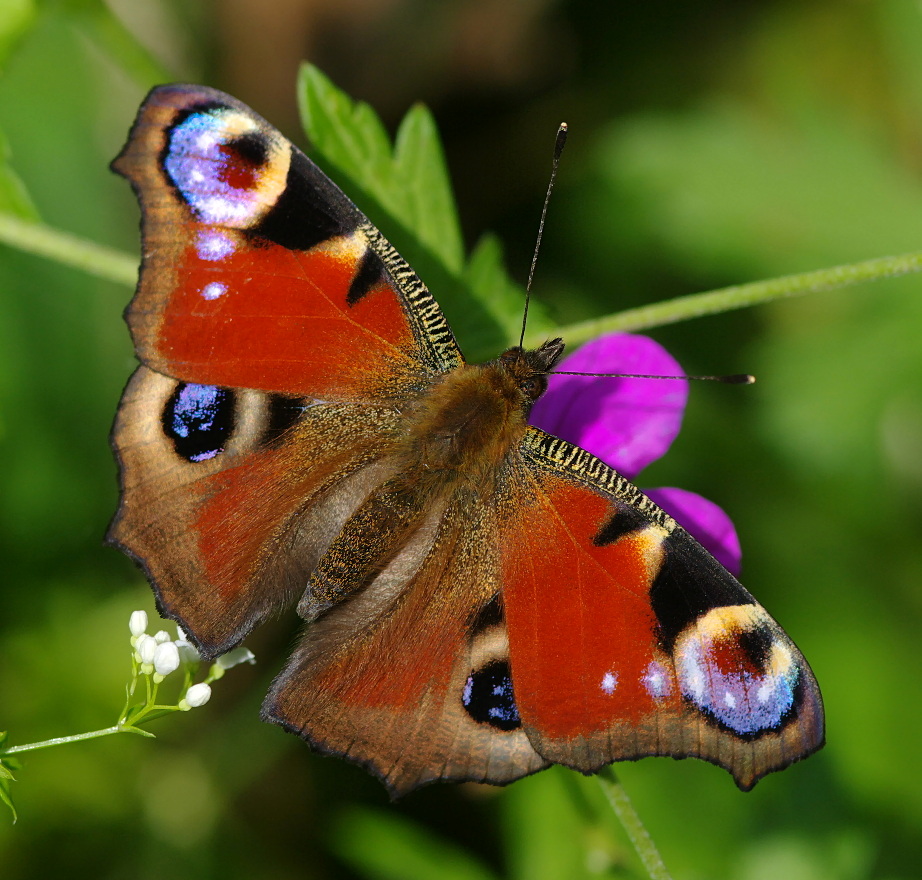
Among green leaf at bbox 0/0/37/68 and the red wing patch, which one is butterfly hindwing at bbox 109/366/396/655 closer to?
the red wing patch

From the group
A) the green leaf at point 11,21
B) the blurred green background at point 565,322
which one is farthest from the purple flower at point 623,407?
the green leaf at point 11,21

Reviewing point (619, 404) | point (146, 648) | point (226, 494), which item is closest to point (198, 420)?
point (226, 494)

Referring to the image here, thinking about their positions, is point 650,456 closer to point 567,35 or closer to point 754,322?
point 754,322

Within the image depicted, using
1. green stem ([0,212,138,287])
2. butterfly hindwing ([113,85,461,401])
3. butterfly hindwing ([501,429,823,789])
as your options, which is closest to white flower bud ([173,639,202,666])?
butterfly hindwing ([113,85,461,401])

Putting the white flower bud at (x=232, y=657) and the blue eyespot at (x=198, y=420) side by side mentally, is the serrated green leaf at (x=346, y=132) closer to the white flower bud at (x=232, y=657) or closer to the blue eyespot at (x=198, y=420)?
the blue eyespot at (x=198, y=420)

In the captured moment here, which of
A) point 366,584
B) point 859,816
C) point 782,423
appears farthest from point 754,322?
point 366,584

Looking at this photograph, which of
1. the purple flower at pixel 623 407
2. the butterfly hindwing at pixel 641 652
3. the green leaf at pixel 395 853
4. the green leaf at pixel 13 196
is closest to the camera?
the butterfly hindwing at pixel 641 652
